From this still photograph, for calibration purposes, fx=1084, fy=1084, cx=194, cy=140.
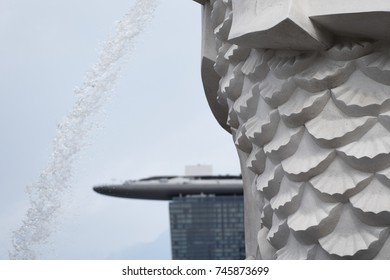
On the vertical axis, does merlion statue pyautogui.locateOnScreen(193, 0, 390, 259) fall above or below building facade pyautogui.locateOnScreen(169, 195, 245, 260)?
below

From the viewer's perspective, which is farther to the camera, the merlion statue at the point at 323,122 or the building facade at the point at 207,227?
the building facade at the point at 207,227

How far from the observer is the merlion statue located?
4.52 m

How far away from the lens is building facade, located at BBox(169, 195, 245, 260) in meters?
33.5

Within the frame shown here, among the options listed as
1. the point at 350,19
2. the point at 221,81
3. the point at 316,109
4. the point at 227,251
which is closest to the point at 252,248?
the point at 221,81

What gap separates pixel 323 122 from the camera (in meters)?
4.65

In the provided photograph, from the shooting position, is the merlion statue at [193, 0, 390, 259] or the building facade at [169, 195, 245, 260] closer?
the merlion statue at [193, 0, 390, 259]

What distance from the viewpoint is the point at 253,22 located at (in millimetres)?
4719

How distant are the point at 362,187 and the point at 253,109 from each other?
0.73m

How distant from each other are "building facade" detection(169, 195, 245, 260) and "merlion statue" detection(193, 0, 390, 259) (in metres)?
27.4

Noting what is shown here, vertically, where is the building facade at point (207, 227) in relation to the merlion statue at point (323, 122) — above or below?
above

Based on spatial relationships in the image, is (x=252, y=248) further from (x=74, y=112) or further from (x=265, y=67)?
(x=74, y=112)

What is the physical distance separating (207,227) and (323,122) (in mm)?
30173

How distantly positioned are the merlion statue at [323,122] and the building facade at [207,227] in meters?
27.4

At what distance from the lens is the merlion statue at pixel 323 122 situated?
4523mm
